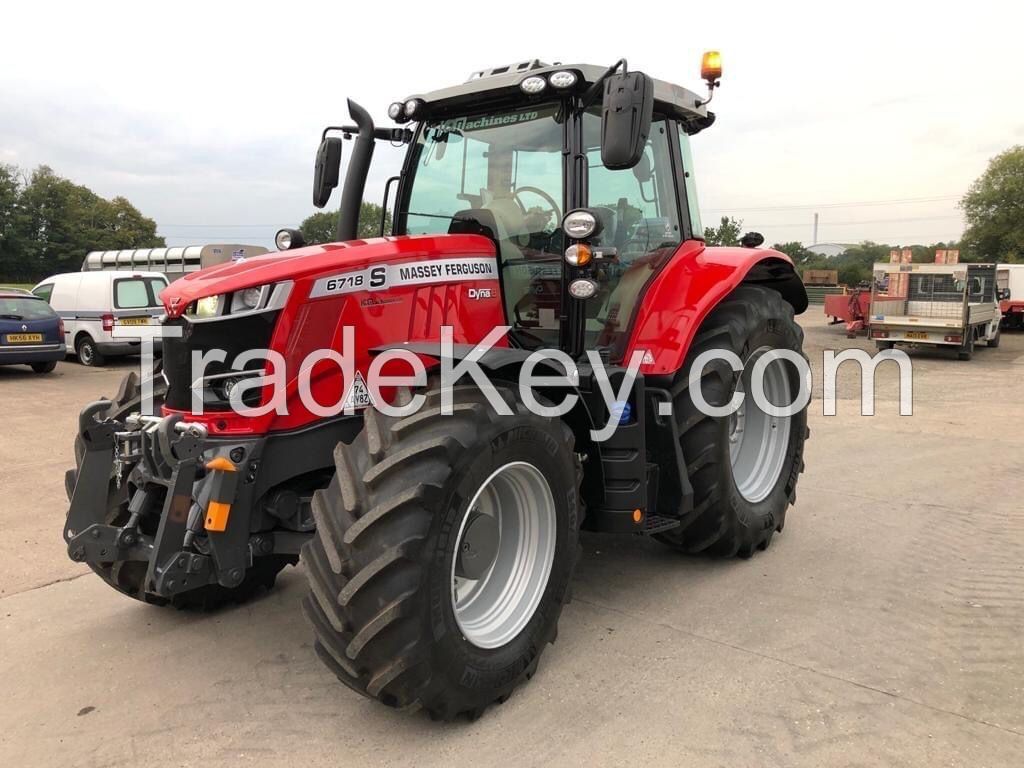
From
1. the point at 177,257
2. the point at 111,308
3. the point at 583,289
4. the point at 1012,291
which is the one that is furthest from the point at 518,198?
the point at 1012,291

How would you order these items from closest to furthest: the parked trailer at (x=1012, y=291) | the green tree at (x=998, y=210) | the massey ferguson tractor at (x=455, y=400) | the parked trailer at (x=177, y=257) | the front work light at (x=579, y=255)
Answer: the massey ferguson tractor at (x=455, y=400) < the front work light at (x=579, y=255) < the parked trailer at (x=1012, y=291) < the parked trailer at (x=177, y=257) < the green tree at (x=998, y=210)

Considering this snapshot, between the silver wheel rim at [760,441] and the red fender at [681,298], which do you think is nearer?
the red fender at [681,298]

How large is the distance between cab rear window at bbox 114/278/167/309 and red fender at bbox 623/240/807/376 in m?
11.9

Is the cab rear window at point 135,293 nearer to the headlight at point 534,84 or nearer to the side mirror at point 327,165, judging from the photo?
the side mirror at point 327,165

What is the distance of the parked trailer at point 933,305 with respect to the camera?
50.9ft

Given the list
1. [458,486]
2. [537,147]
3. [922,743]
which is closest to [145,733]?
[458,486]

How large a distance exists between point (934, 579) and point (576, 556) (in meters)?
2.21

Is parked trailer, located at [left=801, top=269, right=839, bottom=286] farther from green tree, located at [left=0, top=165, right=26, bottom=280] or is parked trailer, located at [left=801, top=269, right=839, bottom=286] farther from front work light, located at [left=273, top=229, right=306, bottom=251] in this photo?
green tree, located at [left=0, top=165, right=26, bottom=280]

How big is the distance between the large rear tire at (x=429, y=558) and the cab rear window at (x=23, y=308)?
38.7 ft

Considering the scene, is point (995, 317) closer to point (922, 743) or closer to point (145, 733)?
point (922, 743)

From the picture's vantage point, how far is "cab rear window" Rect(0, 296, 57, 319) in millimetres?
11914

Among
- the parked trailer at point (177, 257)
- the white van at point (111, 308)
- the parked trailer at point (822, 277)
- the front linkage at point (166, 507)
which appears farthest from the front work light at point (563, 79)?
the parked trailer at point (822, 277)

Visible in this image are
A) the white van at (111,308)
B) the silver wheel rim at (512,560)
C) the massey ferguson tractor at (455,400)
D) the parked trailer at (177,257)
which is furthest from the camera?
the parked trailer at (177,257)

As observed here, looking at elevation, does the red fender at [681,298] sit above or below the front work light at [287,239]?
below
